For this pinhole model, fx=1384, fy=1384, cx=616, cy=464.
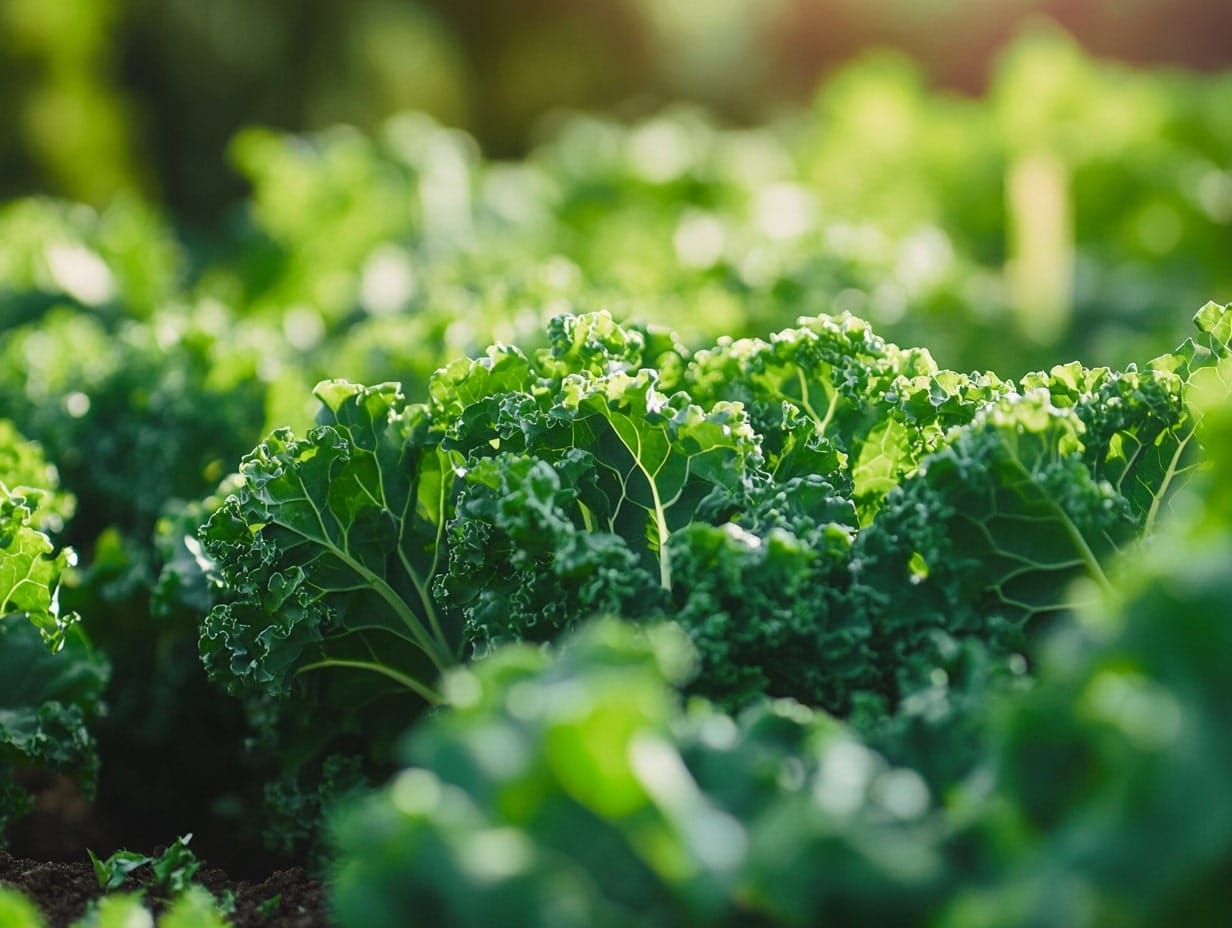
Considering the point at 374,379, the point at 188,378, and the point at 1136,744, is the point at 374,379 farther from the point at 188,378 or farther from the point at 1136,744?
the point at 1136,744

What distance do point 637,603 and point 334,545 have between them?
78 cm

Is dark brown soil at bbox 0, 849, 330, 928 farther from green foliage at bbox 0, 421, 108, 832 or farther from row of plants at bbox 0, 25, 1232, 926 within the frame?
green foliage at bbox 0, 421, 108, 832

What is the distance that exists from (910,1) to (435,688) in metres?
25.9

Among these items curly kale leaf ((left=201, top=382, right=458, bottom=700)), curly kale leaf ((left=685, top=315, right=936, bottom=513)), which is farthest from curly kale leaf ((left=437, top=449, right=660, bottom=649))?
curly kale leaf ((left=685, top=315, right=936, bottom=513))

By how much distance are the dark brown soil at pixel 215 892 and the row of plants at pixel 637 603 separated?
13cm

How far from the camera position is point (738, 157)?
10.2 metres

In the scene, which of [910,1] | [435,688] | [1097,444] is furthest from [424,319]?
[910,1]

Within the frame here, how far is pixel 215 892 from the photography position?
3113mm

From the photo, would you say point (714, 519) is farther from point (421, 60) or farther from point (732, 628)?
point (421, 60)

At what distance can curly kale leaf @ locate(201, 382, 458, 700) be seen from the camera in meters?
3.12

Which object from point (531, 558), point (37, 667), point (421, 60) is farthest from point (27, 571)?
point (421, 60)

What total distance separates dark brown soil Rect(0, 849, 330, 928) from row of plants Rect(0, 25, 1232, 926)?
13 centimetres

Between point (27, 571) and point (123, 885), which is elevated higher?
point (27, 571)

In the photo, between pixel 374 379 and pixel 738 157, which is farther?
pixel 738 157
